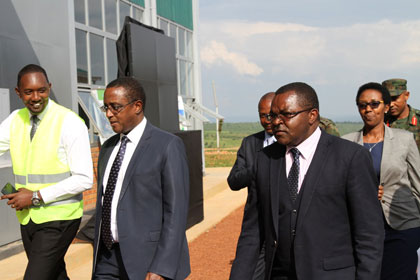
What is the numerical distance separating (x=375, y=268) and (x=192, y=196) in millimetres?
7607

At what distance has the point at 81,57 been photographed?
467 inches

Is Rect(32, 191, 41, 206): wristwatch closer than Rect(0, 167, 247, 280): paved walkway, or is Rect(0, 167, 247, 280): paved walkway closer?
Rect(32, 191, 41, 206): wristwatch

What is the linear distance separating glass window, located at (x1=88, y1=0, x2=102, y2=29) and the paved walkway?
4.68 metres

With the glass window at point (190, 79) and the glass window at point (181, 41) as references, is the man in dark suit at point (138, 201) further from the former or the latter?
the glass window at point (190, 79)

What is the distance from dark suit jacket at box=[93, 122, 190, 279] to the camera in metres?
3.55

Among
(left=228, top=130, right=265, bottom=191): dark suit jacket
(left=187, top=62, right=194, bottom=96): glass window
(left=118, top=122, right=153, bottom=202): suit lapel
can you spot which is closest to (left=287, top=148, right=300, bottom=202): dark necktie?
(left=118, top=122, right=153, bottom=202): suit lapel

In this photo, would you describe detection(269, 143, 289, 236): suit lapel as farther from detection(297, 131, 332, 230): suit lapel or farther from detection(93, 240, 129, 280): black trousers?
detection(93, 240, 129, 280): black trousers

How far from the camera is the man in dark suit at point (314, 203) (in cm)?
311

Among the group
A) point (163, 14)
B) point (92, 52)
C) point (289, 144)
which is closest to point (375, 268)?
point (289, 144)

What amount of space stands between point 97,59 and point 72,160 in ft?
28.2

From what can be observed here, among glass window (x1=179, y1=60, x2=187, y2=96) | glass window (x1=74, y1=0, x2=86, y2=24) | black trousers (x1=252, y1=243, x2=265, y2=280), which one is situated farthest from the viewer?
glass window (x1=179, y1=60, x2=187, y2=96)

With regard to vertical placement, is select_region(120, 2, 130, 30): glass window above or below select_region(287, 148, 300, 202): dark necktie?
above

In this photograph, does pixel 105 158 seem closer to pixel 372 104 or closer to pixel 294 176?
pixel 294 176

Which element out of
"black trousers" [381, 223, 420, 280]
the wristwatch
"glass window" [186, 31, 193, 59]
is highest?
"glass window" [186, 31, 193, 59]
